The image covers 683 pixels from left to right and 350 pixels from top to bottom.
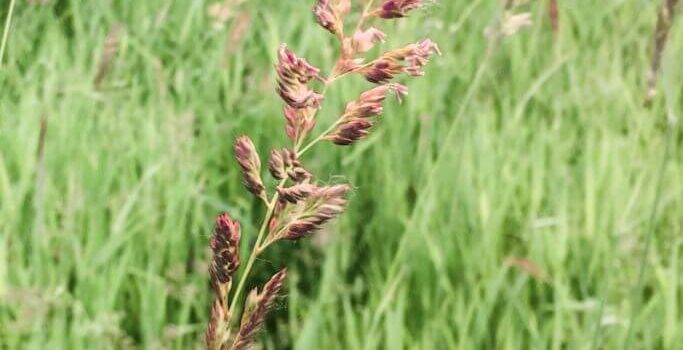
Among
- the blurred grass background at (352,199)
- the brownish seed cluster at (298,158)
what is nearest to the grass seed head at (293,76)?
the brownish seed cluster at (298,158)

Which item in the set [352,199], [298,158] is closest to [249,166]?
[298,158]

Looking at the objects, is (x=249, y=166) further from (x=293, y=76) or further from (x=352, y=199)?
(x=352, y=199)

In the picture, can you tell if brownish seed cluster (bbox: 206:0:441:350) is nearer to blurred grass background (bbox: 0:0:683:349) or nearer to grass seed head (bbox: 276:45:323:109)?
grass seed head (bbox: 276:45:323:109)

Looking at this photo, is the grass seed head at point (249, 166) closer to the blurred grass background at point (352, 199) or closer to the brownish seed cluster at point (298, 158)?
the brownish seed cluster at point (298, 158)

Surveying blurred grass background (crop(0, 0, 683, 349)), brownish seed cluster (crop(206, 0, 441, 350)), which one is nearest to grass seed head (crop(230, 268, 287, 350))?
brownish seed cluster (crop(206, 0, 441, 350))

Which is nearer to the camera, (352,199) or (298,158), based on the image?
(298,158)

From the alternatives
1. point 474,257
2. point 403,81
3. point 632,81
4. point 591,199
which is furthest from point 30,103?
point 632,81
